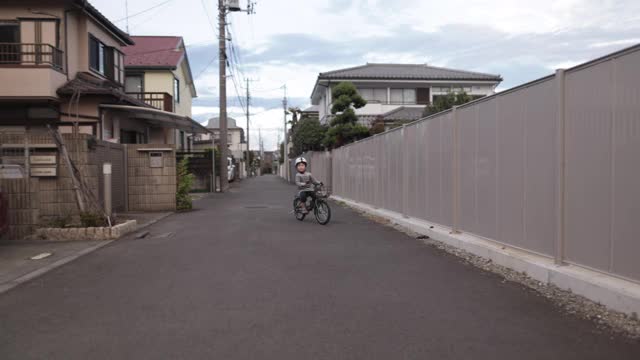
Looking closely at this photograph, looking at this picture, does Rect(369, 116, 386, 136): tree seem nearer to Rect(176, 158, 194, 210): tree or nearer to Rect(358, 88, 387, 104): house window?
Rect(358, 88, 387, 104): house window

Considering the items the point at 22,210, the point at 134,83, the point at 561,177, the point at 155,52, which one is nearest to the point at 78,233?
the point at 22,210

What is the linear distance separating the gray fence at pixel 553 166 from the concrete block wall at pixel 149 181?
30.7 ft

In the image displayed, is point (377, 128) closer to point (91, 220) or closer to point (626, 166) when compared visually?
point (91, 220)

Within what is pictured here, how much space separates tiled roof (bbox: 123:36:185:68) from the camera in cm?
3225

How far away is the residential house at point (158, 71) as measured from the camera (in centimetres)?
3069

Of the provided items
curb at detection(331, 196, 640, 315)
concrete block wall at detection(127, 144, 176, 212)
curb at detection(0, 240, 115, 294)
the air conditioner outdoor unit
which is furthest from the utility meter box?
the air conditioner outdoor unit

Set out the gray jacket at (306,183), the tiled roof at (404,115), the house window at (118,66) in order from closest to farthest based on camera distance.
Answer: the gray jacket at (306,183)
the house window at (118,66)
the tiled roof at (404,115)

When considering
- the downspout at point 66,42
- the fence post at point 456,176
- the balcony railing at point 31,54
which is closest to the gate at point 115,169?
the balcony railing at point 31,54

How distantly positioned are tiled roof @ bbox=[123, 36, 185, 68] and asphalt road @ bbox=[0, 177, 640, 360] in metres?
24.1

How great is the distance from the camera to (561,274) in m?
6.35

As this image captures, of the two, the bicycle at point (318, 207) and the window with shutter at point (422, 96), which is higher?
the window with shutter at point (422, 96)

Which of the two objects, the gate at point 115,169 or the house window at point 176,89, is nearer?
the gate at point 115,169

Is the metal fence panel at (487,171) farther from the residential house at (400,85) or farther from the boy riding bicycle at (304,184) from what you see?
the residential house at (400,85)

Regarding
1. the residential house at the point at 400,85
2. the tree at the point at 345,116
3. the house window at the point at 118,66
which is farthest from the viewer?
the residential house at the point at 400,85
